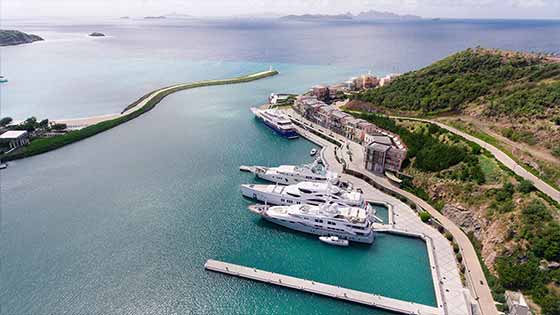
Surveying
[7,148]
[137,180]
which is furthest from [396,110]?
[7,148]

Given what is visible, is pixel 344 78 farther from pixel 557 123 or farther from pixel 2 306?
pixel 2 306

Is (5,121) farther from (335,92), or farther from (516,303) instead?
(516,303)

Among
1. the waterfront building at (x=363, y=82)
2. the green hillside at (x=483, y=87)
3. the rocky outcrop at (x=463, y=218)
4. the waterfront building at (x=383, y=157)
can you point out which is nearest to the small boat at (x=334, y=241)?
the rocky outcrop at (x=463, y=218)

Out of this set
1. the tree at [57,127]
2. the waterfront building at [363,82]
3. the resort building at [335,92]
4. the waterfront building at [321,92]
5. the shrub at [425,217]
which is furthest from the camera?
the waterfront building at [363,82]

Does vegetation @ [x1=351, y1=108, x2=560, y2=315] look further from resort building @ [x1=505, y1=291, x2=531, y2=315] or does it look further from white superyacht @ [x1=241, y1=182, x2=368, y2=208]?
white superyacht @ [x1=241, y1=182, x2=368, y2=208]

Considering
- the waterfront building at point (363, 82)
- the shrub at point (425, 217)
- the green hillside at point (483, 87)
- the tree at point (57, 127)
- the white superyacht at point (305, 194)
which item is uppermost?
the green hillside at point (483, 87)

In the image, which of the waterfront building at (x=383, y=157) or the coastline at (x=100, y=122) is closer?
the waterfront building at (x=383, y=157)

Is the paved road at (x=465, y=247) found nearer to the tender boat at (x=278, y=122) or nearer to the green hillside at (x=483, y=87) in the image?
the tender boat at (x=278, y=122)
